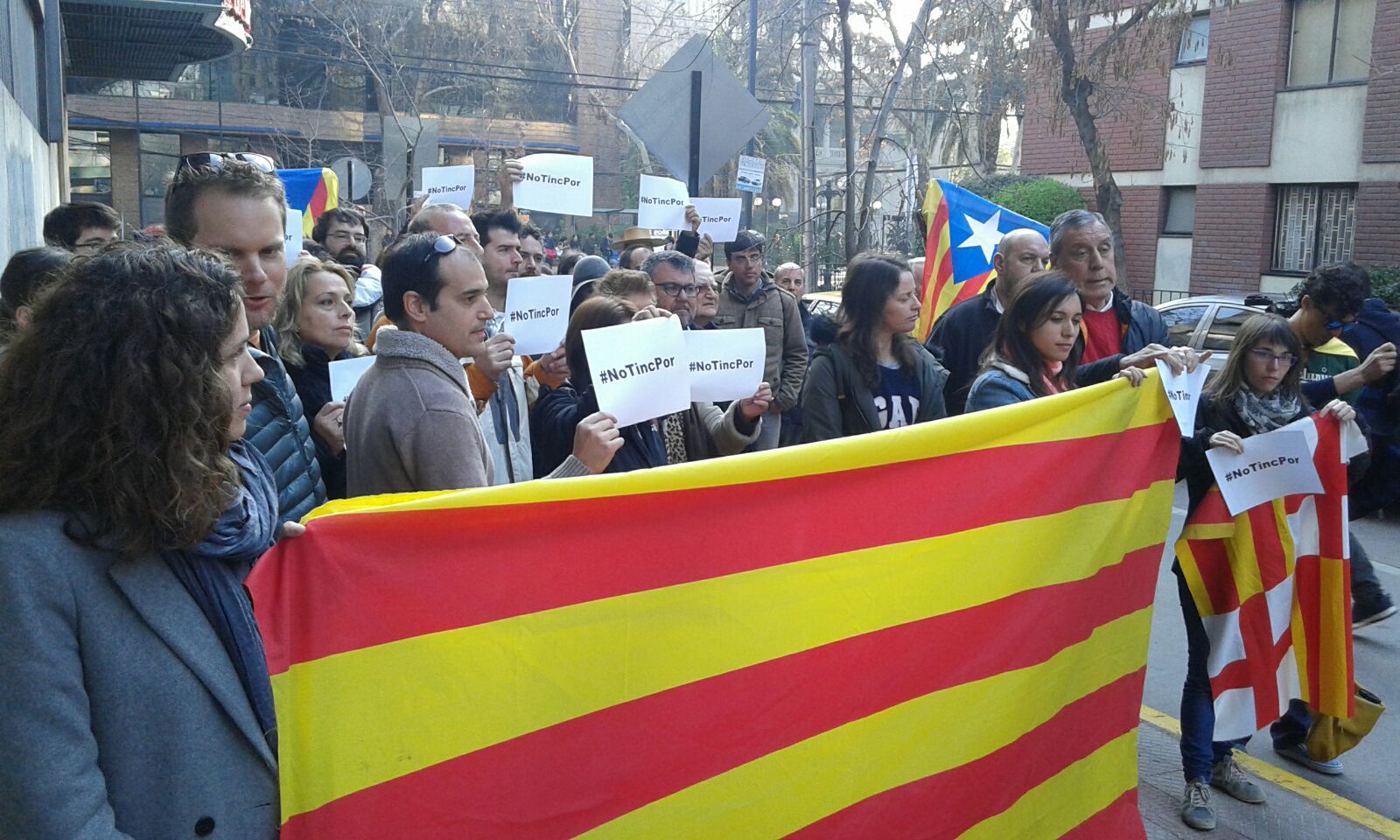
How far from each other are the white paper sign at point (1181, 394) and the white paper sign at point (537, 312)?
2.33 m

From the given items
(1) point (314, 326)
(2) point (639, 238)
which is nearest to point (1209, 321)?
(2) point (639, 238)

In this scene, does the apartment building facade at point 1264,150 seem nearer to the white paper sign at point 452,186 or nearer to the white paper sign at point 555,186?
the white paper sign at point 452,186

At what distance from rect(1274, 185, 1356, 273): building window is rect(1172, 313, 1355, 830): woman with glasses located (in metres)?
17.5

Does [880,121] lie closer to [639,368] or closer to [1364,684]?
[1364,684]

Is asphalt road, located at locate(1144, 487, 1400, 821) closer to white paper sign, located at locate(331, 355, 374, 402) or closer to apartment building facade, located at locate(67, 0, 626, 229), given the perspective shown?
white paper sign, located at locate(331, 355, 374, 402)

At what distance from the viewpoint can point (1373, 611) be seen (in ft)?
18.6

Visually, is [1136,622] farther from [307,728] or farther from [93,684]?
[93,684]

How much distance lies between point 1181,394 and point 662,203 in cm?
486

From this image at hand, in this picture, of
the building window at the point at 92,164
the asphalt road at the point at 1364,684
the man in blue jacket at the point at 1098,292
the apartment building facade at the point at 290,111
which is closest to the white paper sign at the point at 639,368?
the man in blue jacket at the point at 1098,292

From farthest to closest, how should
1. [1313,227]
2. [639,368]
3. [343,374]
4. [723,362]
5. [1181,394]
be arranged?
[1313,227] < [723,362] < [343,374] < [1181,394] < [639,368]

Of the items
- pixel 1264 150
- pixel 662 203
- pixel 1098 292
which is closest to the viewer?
pixel 1098 292

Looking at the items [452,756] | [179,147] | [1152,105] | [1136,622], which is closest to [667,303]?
[1136,622]

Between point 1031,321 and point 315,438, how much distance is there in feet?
8.05

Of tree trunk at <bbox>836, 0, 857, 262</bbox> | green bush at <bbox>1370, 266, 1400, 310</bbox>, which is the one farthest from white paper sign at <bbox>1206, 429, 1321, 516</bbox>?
green bush at <bbox>1370, 266, 1400, 310</bbox>
